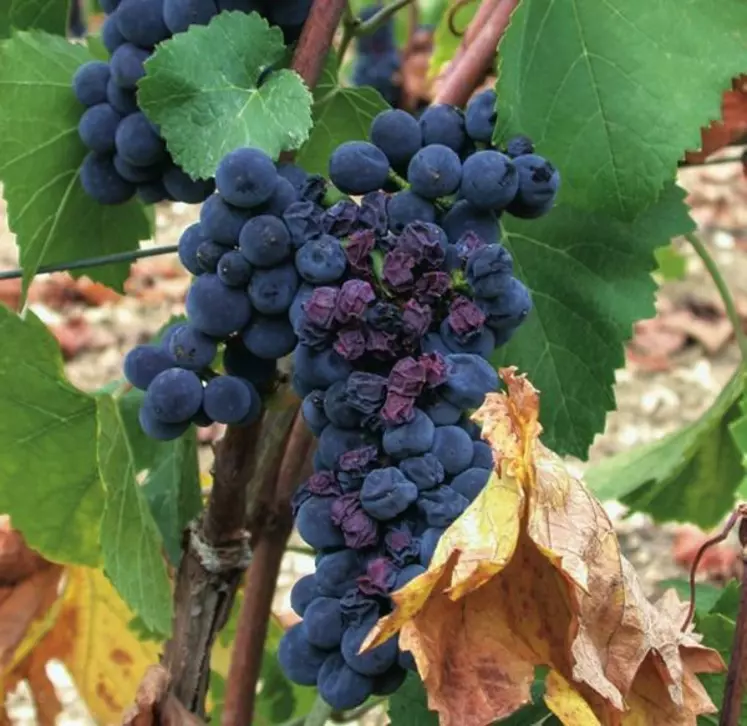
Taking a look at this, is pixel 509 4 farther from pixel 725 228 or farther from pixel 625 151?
pixel 725 228

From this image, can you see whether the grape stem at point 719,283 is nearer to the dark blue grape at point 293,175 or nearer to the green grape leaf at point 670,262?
the dark blue grape at point 293,175

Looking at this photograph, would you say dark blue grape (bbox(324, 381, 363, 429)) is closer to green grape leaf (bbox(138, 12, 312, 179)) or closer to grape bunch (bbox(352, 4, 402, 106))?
green grape leaf (bbox(138, 12, 312, 179))

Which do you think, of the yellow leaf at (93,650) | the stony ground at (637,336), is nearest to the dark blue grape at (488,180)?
the yellow leaf at (93,650)

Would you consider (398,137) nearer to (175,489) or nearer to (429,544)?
(429,544)

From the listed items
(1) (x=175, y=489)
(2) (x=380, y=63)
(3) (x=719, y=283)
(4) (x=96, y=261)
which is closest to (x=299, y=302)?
(4) (x=96, y=261)

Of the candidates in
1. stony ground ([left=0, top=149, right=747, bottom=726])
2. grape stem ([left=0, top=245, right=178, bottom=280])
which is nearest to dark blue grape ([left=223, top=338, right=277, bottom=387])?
grape stem ([left=0, top=245, right=178, bottom=280])

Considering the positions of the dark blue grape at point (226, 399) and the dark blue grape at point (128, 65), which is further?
the dark blue grape at point (128, 65)

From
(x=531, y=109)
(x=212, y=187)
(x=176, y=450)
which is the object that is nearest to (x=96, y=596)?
(x=176, y=450)
